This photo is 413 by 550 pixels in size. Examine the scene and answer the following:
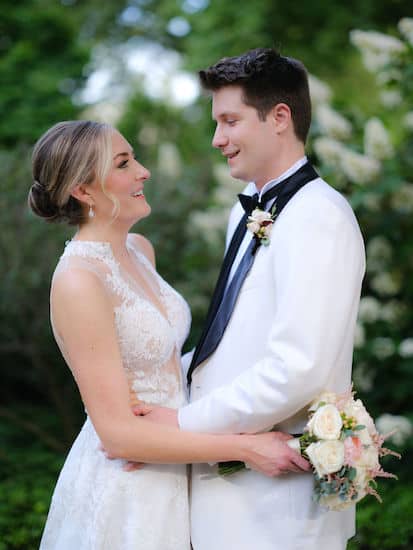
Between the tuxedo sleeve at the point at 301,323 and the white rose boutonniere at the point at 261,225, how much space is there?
0.41ft

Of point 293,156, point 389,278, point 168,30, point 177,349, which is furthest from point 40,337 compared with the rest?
point 168,30

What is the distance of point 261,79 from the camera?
2525 millimetres

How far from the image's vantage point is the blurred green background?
4797mm

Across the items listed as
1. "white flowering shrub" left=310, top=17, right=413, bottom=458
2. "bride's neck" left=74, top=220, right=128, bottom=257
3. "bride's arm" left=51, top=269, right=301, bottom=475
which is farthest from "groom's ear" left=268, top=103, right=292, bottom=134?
"white flowering shrub" left=310, top=17, right=413, bottom=458

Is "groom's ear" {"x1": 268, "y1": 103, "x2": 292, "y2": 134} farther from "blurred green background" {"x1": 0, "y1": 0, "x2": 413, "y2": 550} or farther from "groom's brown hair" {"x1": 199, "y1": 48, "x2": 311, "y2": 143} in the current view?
Result: "blurred green background" {"x1": 0, "y1": 0, "x2": 413, "y2": 550}

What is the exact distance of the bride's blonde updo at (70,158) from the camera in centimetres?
267

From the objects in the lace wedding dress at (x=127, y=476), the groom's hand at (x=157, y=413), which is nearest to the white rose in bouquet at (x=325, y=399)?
the groom's hand at (x=157, y=413)

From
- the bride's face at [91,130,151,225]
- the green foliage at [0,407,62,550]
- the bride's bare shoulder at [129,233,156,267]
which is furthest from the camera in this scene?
the green foliage at [0,407,62,550]

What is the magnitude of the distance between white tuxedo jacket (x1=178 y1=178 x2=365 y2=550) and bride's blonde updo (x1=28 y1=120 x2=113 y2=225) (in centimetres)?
71

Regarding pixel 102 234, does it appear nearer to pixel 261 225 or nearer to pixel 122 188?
pixel 122 188

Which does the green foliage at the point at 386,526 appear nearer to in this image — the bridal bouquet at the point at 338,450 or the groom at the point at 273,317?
the groom at the point at 273,317

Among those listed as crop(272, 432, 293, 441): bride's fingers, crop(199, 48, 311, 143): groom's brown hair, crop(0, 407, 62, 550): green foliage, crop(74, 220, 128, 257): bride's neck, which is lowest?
crop(0, 407, 62, 550): green foliage

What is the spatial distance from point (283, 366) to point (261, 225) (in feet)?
1.80

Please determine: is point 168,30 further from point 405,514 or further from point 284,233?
point 284,233
